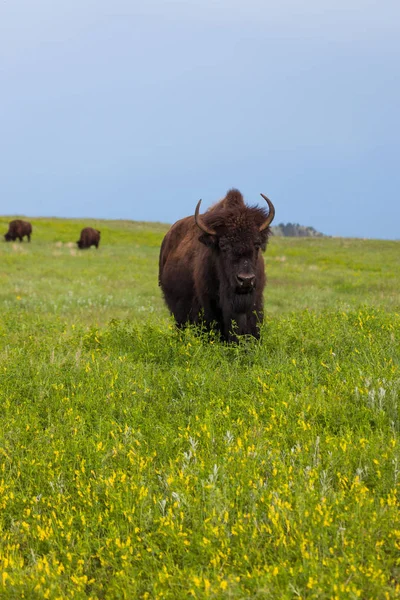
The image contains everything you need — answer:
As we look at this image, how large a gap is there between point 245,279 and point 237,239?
662 millimetres

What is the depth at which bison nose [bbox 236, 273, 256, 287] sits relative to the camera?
721 centimetres

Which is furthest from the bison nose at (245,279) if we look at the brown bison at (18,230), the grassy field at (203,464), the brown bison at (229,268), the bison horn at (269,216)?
the brown bison at (18,230)

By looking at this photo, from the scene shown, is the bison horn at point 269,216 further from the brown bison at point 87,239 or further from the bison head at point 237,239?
the brown bison at point 87,239

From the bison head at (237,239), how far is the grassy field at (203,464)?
93cm

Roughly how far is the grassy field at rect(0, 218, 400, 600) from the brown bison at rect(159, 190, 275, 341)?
453mm

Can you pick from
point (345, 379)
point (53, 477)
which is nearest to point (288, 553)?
point (53, 477)

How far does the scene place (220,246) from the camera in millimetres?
7727

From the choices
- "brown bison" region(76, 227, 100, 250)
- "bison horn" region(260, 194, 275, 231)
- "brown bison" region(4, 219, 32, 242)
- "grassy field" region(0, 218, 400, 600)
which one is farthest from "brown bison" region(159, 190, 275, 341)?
"brown bison" region(4, 219, 32, 242)

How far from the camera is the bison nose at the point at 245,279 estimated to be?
721 centimetres

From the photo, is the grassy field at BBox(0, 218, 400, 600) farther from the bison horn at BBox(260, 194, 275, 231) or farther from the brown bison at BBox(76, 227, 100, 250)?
the brown bison at BBox(76, 227, 100, 250)

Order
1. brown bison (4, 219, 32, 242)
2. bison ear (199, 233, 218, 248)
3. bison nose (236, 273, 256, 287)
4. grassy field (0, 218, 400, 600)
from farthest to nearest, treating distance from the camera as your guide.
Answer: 1. brown bison (4, 219, 32, 242)
2. bison ear (199, 233, 218, 248)
3. bison nose (236, 273, 256, 287)
4. grassy field (0, 218, 400, 600)

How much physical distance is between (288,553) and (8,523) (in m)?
2.15

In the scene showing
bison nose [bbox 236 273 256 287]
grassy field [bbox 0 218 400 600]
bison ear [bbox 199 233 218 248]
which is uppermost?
bison ear [bbox 199 233 218 248]

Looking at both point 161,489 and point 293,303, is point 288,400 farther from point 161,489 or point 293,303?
point 293,303
